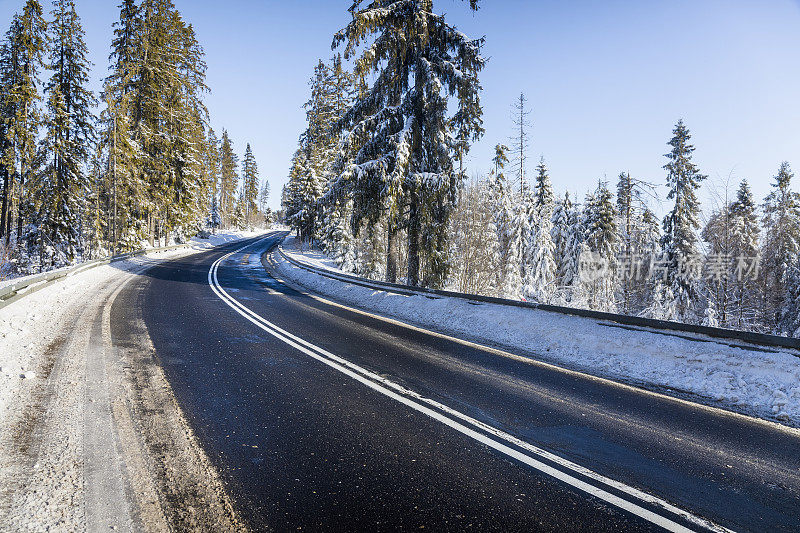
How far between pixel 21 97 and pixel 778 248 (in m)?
50.5

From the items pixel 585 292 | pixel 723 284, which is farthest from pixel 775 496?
pixel 585 292

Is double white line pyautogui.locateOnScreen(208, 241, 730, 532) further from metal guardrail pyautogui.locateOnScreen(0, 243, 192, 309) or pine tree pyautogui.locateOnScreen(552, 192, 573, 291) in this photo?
pine tree pyautogui.locateOnScreen(552, 192, 573, 291)

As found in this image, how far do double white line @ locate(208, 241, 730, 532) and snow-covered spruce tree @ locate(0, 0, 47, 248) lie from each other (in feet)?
90.5

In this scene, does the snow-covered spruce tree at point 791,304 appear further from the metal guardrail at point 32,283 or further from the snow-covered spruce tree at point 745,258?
the metal guardrail at point 32,283

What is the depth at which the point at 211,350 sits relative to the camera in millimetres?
6703

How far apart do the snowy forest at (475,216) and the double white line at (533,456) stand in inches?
279

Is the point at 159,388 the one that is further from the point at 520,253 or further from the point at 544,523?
the point at 520,253

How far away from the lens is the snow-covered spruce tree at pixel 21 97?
21.7m

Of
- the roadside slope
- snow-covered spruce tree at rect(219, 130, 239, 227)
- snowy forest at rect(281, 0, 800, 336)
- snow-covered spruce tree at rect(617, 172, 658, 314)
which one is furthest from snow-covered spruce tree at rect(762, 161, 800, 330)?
snow-covered spruce tree at rect(219, 130, 239, 227)

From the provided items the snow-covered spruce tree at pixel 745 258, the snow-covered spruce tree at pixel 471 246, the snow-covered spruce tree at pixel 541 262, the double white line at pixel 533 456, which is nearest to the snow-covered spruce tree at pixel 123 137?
the snow-covered spruce tree at pixel 471 246

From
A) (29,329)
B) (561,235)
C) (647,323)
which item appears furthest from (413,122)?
(561,235)

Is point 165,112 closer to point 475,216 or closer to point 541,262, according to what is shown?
point 475,216

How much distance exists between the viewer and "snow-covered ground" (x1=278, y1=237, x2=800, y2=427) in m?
5.28

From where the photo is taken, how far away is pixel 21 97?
21.7 metres
